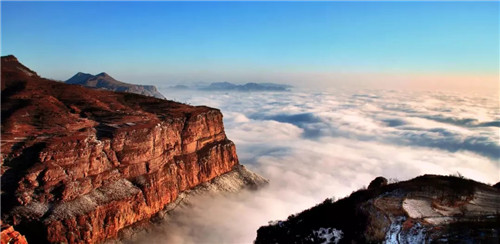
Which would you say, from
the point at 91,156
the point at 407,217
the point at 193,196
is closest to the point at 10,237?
the point at 91,156

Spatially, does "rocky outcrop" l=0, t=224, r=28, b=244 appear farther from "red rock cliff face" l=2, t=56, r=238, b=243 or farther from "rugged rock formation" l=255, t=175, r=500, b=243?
"rugged rock formation" l=255, t=175, r=500, b=243

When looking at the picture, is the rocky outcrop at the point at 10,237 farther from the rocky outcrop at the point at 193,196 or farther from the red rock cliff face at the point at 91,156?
the rocky outcrop at the point at 193,196

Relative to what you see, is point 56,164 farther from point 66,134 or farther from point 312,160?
point 312,160

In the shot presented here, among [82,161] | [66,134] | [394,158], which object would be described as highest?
[66,134]

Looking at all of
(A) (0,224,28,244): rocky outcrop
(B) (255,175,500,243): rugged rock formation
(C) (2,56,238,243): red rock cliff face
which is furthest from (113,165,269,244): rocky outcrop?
(B) (255,175,500,243): rugged rock formation

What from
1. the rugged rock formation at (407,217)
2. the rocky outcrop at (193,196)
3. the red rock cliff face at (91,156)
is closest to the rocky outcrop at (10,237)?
the red rock cliff face at (91,156)

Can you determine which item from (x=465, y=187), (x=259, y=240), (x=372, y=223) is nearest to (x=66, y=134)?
(x=259, y=240)
